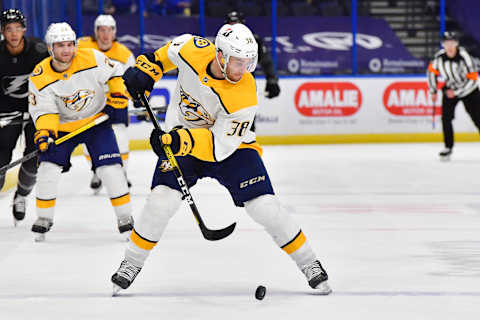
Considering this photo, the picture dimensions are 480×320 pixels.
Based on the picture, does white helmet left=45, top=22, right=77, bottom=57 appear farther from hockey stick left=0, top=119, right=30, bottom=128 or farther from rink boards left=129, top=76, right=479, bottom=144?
rink boards left=129, top=76, right=479, bottom=144

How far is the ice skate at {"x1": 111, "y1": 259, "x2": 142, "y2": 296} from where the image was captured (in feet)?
11.4

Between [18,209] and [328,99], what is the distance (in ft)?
19.4

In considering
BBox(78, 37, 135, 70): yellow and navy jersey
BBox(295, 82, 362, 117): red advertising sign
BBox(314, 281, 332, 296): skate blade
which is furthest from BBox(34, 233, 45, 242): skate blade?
Result: BBox(295, 82, 362, 117): red advertising sign

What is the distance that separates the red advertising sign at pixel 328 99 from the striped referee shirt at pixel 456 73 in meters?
1.67

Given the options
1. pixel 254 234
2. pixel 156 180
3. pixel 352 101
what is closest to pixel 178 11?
pixel 352 101

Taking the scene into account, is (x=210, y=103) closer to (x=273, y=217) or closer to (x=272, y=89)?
(x=273, y=217)

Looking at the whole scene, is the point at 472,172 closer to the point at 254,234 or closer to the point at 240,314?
the point at 254,234

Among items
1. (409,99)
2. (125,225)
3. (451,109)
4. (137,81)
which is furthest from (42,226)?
(409,99)

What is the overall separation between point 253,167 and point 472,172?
4.79 m

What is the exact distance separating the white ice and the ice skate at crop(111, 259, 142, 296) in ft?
0.17

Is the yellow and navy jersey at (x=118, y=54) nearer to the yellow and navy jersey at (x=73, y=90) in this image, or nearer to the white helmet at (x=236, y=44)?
the yellow and navy jersey at (x=73, y=90)

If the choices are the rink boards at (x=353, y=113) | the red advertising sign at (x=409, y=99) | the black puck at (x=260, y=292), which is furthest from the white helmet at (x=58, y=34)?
the red advertising sign at (x=409, y=99)

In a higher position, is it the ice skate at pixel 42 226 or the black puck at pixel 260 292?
the black puck at pixel 260 292

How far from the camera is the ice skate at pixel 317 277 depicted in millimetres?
3473
